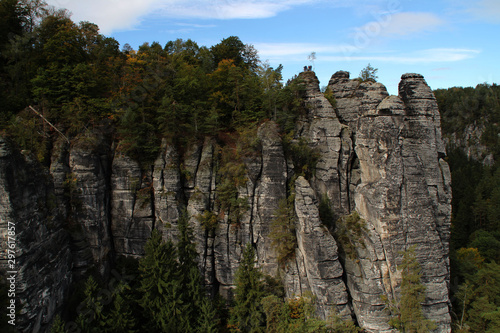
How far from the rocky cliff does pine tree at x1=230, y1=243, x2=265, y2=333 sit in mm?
2924

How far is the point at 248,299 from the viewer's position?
2164cm

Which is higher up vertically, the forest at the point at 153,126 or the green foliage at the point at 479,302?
the forest at the point at 153,126

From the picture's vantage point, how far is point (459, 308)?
24.4 meters

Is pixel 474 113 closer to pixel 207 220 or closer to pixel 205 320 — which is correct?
pixel 207 220

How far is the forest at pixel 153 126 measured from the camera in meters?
20.7

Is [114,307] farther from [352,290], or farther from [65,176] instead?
[352,290]

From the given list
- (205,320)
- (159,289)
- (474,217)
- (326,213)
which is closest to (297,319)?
(205,320)

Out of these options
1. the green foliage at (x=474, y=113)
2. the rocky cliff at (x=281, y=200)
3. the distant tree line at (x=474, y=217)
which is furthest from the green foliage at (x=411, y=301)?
the green foliage at (x=474, y=113)

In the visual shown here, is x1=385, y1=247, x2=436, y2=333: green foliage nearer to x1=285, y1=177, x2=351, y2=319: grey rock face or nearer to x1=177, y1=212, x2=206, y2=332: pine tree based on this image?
x1=285, y1=177, x2=351, y2=319: grey rock face

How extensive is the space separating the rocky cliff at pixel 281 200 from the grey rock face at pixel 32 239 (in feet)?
0.26

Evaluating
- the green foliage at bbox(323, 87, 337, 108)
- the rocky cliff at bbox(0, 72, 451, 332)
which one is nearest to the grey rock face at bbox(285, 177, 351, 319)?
the rocky cliff at bbox(0, 72, 451, 332)

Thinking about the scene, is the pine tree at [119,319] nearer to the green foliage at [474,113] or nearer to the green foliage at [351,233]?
the green foliage at [351,233]

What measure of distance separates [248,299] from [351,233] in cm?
890

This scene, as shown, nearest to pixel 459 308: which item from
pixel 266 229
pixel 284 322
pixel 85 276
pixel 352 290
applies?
pixel 352 290
